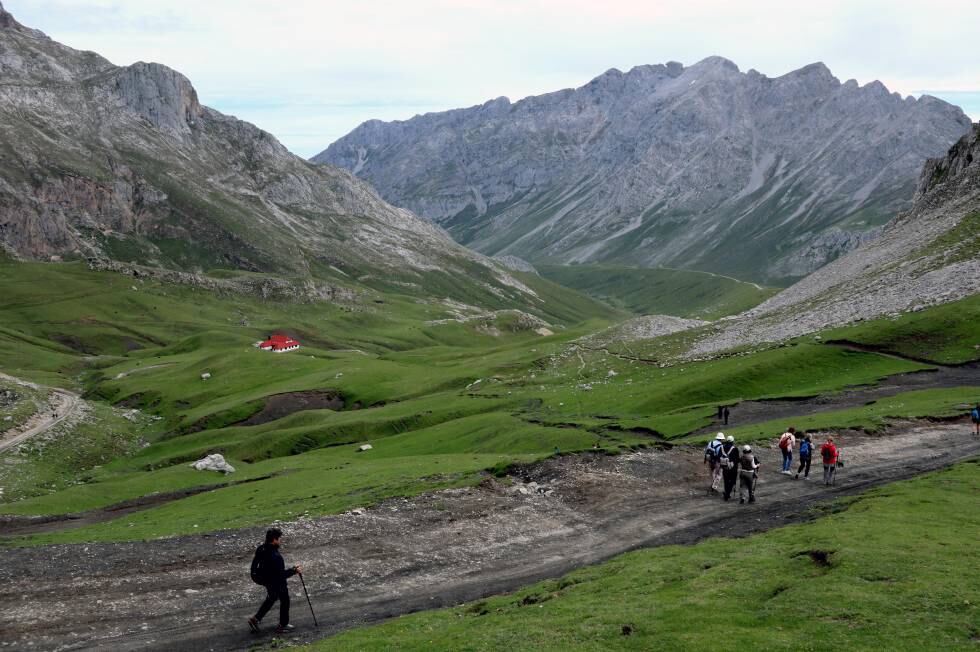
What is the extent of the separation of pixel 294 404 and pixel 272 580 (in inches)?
3607

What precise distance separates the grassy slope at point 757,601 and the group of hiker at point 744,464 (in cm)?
798

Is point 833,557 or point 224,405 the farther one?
point 224,405

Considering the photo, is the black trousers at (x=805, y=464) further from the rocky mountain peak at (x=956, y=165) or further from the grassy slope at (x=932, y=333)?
the rocky mountain peak at (x=956, y=165)

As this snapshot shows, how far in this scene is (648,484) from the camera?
159 ft

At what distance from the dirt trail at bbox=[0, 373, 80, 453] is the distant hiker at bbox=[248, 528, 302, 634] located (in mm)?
72164

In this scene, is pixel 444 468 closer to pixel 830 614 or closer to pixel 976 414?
pixel 830 614

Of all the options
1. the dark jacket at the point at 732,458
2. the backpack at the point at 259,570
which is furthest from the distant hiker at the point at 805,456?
the backpack at the point at 259,570

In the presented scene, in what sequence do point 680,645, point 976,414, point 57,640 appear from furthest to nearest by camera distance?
point 976,414
point 57,640
point 680,645

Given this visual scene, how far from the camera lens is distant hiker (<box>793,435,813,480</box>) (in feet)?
155

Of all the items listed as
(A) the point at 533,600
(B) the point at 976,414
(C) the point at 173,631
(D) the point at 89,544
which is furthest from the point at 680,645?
(B) the point at 976,414

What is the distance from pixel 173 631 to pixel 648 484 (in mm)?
29338

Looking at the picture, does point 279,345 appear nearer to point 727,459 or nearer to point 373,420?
point 373,420

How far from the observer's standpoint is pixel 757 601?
85.0 feet

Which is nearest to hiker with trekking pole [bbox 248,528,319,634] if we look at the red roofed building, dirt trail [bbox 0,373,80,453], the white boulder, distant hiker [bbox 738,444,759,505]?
distant hiker [bbox 738,444,759,505]
